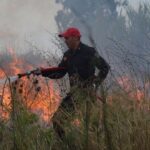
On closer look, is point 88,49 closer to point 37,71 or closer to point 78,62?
point 78,62

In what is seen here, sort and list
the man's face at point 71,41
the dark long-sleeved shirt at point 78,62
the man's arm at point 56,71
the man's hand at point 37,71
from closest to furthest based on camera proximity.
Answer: the man's hand at point 37,71 < the man's arm at point 56,71 < the dark long-sleeved shirt at point 78,62 < the man's face at point 71,41

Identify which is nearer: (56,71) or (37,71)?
(37,71)

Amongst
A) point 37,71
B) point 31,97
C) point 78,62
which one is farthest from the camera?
point 78,62

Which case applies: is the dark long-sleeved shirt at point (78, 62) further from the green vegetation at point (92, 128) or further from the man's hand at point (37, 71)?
the green vegetation at point (92, 128)

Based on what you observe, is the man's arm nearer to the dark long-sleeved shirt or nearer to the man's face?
the dark long-sleeved shirt

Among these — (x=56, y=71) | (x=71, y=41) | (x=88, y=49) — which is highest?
(x=71, y=41)

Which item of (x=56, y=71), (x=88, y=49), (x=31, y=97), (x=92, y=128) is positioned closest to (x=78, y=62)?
(x=88, y=49)

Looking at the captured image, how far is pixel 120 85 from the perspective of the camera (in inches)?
187

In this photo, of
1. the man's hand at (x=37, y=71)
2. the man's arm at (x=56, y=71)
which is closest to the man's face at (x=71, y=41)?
the man's arm at (x=56, y=71)

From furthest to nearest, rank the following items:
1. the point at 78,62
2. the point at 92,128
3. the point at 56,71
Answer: the point at 78,62
the point at 56,71
the point at 92,128

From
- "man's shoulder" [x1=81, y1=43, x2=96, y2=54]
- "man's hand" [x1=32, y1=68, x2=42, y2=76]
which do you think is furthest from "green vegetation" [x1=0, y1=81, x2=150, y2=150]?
"man's shoulder" [x1=81, y1=43, x2=96, y2=54]

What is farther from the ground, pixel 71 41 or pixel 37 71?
pixel 71 41

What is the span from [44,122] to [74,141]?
0.96 metres

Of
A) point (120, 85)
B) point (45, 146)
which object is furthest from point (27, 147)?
point (120, 85)
